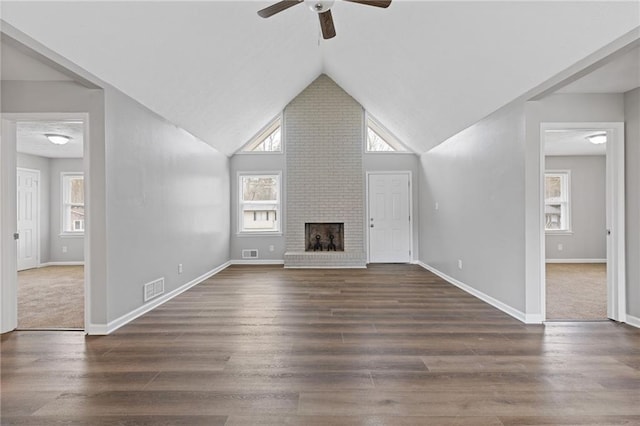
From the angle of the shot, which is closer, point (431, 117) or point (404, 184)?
point (431, 117)

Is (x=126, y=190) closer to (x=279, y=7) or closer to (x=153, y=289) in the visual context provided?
(x=153, y=289)

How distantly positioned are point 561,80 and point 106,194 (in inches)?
165

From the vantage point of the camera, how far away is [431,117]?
17.4 feet

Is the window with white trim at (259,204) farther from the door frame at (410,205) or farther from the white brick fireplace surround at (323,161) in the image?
the door frame at (410,205)

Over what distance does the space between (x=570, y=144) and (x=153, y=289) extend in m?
7.75

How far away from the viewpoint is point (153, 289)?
4160mm

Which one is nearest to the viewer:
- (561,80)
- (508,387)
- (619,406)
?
(619,406)

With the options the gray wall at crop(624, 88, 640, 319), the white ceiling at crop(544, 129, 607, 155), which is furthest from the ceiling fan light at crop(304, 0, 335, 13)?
the white ceiling at crop(544, 129, 607, 155)

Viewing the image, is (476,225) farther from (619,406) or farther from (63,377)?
(63,377)

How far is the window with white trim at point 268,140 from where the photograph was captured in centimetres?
786

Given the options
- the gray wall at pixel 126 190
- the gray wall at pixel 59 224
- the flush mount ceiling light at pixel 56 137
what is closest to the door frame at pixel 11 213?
the gray wall at pixel 126 190

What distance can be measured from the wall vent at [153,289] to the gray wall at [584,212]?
8044mm

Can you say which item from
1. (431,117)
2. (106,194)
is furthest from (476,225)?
(106,194)

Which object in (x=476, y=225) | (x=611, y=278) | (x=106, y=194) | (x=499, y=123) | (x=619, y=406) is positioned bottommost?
(x=619, y=406)
